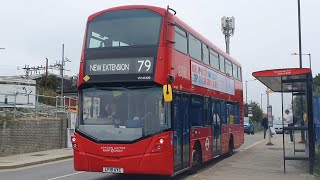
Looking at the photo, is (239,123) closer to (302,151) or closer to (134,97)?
(302,151)

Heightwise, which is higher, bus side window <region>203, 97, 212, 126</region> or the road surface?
bus side window <region>203, 97, 212, 126</region>

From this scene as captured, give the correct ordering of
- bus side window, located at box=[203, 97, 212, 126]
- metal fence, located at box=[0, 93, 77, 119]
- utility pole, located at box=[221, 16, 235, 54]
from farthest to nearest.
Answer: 1. utility pole, located at box=[221, 16, 235, 54]
2. metal fence, located at box=[0, 93, 77, 119]
3. bus side window, located at box=[203, 97, 212, 126]

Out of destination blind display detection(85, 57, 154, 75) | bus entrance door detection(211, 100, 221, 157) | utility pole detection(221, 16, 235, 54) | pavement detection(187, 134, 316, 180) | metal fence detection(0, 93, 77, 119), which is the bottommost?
pavement detection(187, 134, 316, 180)

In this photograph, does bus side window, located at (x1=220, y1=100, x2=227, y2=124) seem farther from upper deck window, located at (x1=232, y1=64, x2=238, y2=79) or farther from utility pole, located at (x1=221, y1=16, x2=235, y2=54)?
utility pole, located at (x1=221, y1=16, x2=235, y2=54)

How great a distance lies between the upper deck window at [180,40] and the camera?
1204 centimetres

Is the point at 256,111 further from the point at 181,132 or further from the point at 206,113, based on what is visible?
the point at 181,132

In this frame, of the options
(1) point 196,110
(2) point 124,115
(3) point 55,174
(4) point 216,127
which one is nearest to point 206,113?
(1) point 196,110

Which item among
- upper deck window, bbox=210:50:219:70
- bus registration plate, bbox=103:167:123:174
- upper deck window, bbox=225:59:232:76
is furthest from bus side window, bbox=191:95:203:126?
upper deck window, bbox=225:59:232:76

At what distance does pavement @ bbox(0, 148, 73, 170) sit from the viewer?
55.6 ft

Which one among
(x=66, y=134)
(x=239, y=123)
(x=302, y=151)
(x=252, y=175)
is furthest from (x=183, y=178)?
(x=66, y=134)

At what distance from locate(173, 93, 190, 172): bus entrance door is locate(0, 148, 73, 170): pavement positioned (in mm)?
7655

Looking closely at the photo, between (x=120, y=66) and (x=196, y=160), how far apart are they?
429 centimetres

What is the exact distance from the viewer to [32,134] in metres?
21.9

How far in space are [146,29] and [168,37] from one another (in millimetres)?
607
